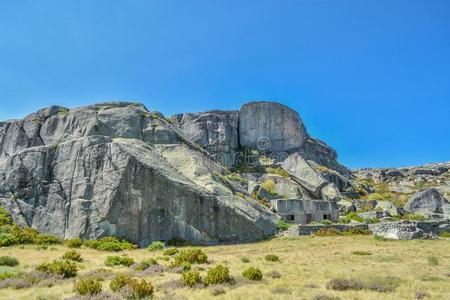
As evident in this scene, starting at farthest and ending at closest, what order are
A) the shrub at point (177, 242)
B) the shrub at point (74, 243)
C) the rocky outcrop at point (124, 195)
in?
the rocky outcrop at point (124, 195)
the shrub at point (177, 242)
the shrub at point (74, 243)

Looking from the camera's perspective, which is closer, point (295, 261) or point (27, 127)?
point (295, 261)

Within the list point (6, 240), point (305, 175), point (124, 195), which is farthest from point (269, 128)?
point (6, 240)

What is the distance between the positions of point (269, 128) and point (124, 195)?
61.1 metres

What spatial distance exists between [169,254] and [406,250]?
15787mm

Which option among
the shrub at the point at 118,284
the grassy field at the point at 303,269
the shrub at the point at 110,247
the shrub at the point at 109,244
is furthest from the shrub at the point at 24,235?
the shrub at the point at 118,284

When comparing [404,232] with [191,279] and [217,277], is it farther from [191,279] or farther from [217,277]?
[191,279]

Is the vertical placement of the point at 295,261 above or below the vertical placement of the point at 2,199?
below

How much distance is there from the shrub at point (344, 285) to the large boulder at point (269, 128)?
73724mm

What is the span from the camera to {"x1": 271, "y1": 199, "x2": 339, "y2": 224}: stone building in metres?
44.1

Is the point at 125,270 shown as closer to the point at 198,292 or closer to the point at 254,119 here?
the point at 198,292

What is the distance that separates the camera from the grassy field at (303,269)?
44.0 feet

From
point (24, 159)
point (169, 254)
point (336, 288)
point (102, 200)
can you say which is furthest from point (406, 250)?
point (24, 159)

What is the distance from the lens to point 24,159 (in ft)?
120

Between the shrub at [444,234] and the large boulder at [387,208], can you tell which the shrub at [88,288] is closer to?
the shrub at [444,234]
